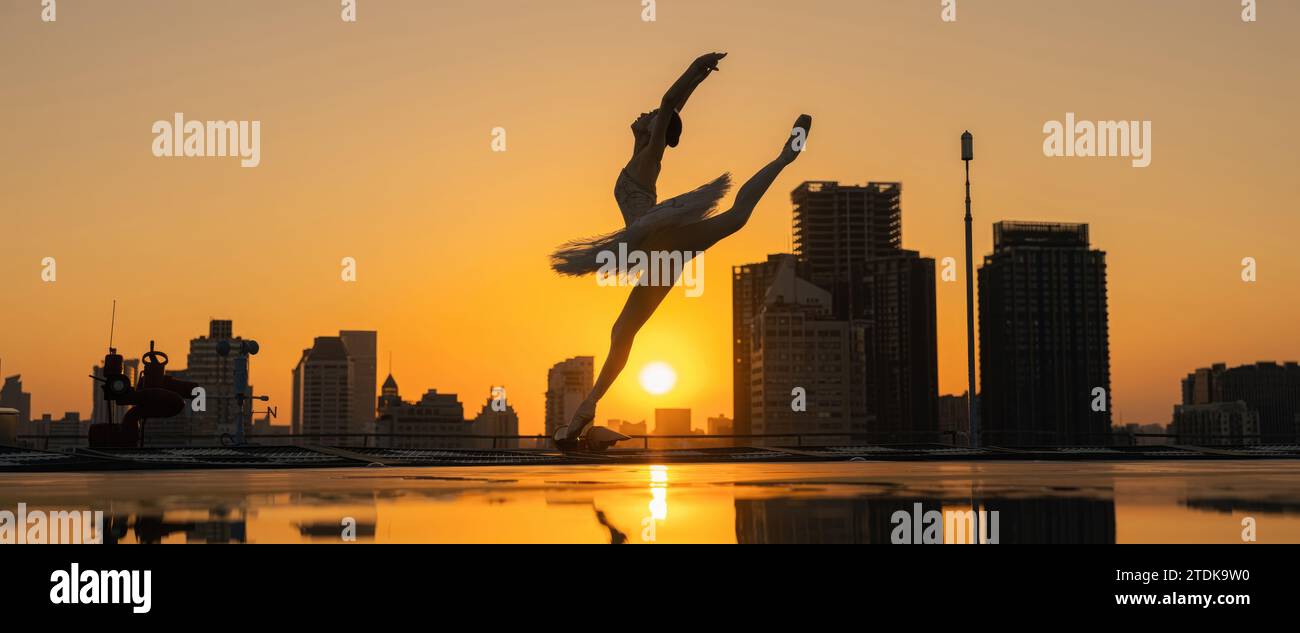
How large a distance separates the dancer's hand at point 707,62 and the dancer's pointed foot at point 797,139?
1.50 metres

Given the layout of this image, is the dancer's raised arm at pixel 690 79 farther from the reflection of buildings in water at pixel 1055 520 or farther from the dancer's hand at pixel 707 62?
the reflection of buildings in water at pixel 1055 520

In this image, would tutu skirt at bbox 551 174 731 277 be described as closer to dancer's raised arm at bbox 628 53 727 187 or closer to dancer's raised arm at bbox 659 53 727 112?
dancer's raised arm at bbox 628 53 727 187

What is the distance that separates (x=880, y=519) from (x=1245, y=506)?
3113 millimetres

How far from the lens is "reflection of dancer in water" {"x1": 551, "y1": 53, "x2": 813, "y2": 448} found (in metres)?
14.5

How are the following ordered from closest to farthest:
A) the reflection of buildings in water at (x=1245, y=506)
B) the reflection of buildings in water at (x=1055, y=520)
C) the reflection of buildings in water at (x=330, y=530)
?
the reflection of buildings in water at (x=1055, y=520), the reflection of buildings in water at (x=330, y=530), the reflection of buildings in water at (x=1245, y=506)

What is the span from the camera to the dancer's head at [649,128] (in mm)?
15141

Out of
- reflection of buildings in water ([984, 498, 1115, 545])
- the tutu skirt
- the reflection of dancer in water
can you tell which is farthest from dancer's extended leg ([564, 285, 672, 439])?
reflection of buildings in water ([984, 498, 1115, 545])

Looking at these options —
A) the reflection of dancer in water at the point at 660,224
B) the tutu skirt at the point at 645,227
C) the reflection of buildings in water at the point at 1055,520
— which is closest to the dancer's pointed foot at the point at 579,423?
the reflection of dancer in water at the point at 660,224

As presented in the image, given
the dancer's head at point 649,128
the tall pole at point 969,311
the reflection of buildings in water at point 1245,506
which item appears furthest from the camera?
the tall pole at point 969,311

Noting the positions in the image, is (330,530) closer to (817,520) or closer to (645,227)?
(817,520)

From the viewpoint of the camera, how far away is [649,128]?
1523cm

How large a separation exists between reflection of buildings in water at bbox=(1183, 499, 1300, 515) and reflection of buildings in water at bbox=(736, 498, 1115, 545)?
65 cm
